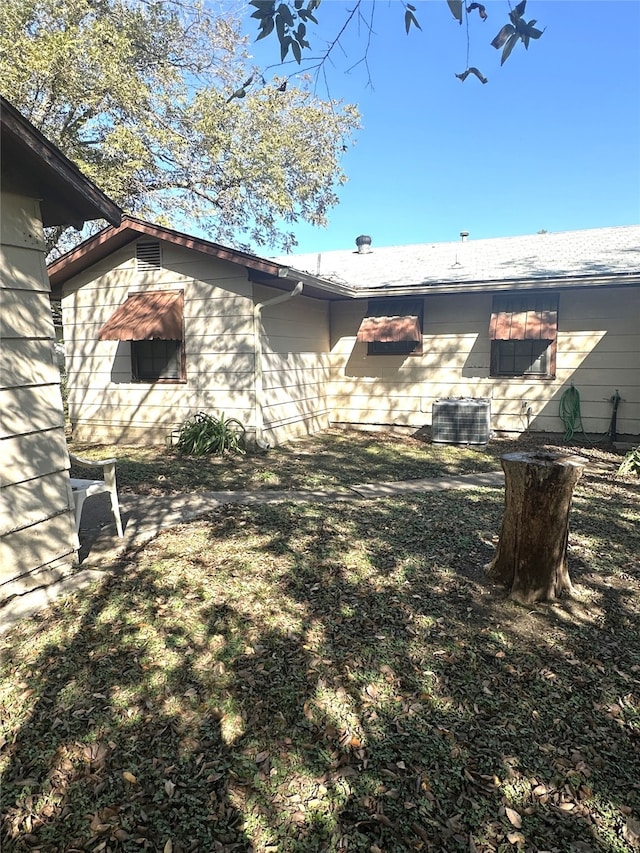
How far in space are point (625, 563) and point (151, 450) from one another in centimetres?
695

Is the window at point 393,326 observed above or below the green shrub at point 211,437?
above

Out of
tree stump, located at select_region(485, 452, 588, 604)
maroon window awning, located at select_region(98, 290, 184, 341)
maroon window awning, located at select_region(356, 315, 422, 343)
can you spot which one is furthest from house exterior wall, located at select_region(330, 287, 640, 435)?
tree stump, located at select_region(485, 452, 588, 604)

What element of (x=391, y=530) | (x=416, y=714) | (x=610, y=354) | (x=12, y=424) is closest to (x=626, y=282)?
(x=610, y=354)

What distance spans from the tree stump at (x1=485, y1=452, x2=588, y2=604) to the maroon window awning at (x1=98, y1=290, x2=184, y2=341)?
A: 247 inches

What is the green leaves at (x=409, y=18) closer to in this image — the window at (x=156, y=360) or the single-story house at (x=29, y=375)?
the single-story house at (x=29, y=375)

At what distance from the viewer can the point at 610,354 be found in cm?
862

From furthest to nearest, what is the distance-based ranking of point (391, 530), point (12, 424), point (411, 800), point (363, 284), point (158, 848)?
point (363, 284) → point (391, 530) → point (12, 424) → point (411, 800) → point (158, 848)

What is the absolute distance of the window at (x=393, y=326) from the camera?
9.57 metres

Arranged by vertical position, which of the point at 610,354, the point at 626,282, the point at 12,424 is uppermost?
the point at 626,282

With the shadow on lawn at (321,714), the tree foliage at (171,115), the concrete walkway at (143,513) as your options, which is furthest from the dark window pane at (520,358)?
the shadow on lawn at (321,714)

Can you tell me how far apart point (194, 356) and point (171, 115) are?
9.50 m

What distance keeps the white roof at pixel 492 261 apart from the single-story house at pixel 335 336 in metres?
0.07

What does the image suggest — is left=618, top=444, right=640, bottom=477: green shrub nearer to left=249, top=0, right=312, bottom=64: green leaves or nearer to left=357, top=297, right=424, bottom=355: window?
left=357, top=297, right=424, bottom=355: window

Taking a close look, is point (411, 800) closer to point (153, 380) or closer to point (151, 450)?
point (151, 450)
